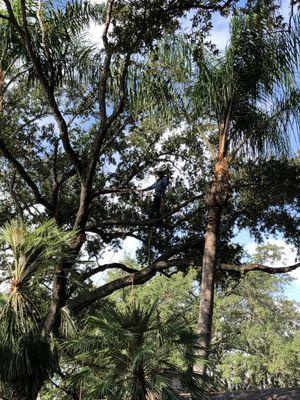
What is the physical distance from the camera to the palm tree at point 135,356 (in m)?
4.45

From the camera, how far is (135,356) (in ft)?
14.7

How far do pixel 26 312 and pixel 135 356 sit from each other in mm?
1756

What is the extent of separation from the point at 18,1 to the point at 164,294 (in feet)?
63.0

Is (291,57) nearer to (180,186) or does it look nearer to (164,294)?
(180,186)

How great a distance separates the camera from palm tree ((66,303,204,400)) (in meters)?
4.45

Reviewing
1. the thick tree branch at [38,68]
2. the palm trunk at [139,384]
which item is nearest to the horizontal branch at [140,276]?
the thick tree branch at [38,68]

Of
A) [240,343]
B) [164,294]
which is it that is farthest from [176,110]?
[240,343]

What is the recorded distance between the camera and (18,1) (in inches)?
Result: 321

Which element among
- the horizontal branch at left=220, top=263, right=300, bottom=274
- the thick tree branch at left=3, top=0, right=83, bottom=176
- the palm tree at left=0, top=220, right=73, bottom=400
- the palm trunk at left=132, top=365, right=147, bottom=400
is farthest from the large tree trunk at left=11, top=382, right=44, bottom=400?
the horizontal branch at left=220, top=263, right=300, bottom=274

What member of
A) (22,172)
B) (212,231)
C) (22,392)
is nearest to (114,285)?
(212,231)

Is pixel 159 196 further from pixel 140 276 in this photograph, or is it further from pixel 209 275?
pixel 209 275

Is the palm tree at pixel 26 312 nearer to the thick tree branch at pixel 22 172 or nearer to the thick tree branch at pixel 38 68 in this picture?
the thick tree branch at pixel 38 68

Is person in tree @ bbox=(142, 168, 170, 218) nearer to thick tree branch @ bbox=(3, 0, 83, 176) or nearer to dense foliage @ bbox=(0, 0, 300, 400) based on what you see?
dense foliage @ bbox=(0, 0, 300, 400)

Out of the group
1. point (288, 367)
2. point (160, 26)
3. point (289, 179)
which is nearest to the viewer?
point (160, 26)
